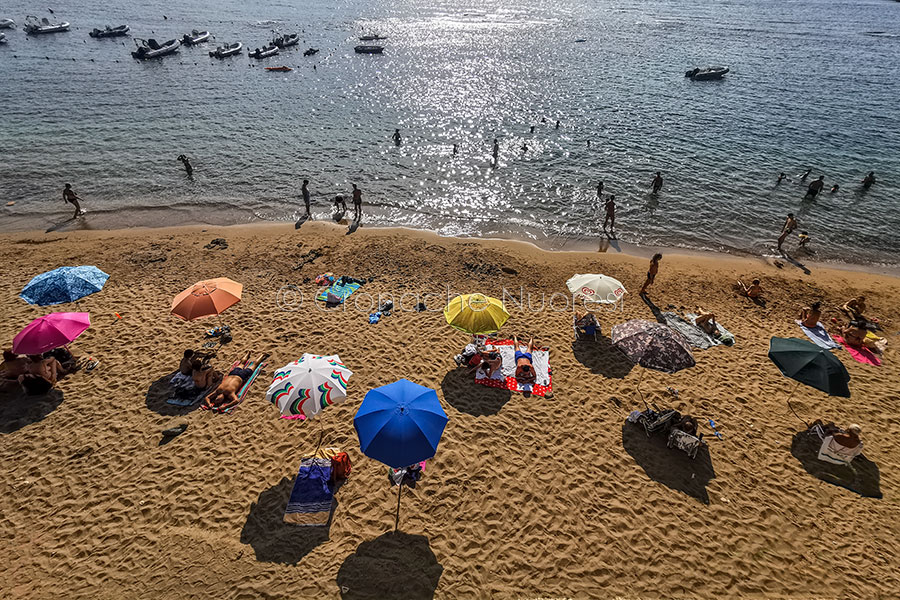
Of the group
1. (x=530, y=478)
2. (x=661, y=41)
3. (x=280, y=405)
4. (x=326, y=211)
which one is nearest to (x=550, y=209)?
(x=326, y=211)

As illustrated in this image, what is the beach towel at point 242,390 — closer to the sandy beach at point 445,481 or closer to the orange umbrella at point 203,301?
the sandy beach at point 445,481

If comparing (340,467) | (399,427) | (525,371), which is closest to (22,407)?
(340,467)

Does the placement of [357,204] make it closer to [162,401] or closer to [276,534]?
[162,401]

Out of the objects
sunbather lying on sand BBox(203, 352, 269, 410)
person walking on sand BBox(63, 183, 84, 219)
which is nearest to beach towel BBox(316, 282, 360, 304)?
sunbather lying on sand BBox(203, 352, 269, 410)

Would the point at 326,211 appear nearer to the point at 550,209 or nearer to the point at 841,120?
the point at 550,209

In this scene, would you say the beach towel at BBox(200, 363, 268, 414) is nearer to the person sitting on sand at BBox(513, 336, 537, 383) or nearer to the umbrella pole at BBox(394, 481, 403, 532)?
the umbrella pole at BBox(394, 481, 403, 532)

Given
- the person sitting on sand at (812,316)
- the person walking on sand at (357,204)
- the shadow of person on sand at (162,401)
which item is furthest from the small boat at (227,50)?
the person sitting on sand at (812,316)
